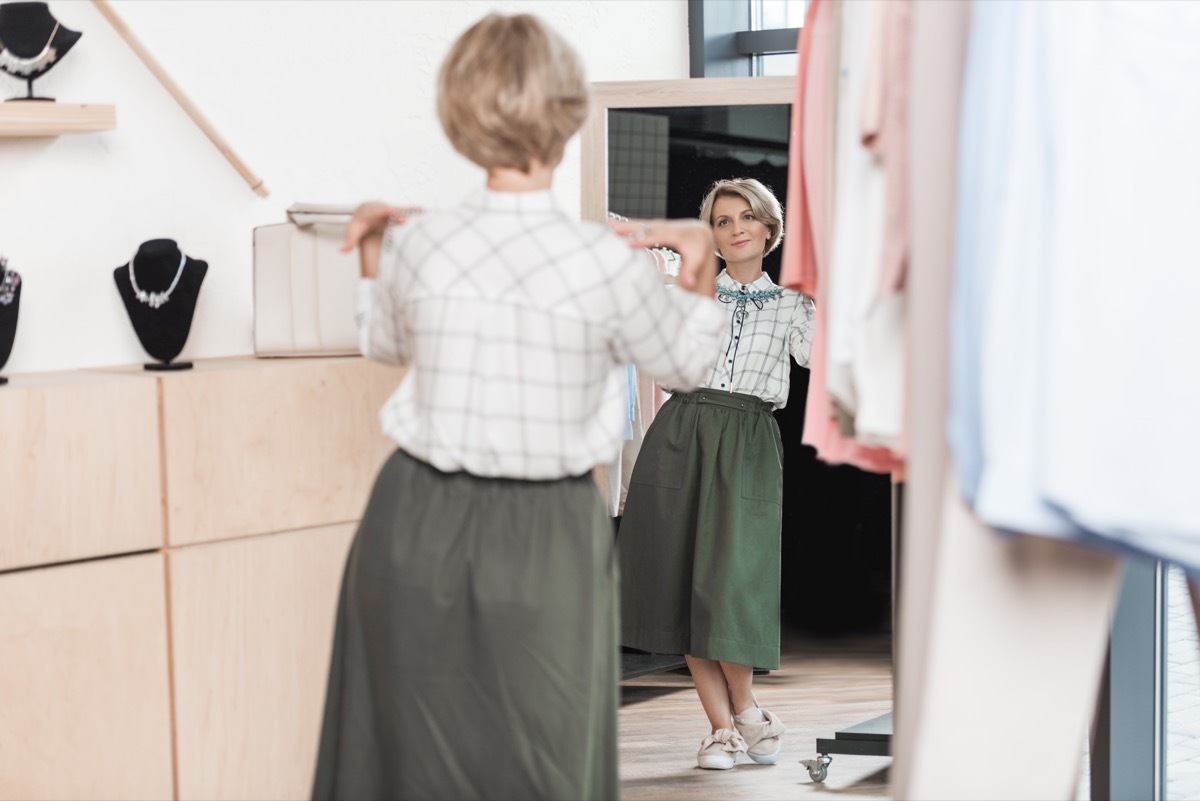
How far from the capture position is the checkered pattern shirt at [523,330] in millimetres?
1739

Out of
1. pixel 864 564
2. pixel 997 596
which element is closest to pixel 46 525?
pixel 997 596

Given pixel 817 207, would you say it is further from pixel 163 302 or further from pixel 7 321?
pixel 7 321

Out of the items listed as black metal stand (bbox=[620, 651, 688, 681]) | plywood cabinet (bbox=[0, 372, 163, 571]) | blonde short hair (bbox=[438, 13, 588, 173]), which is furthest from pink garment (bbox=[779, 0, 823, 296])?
black metal stand (bbox=[620, 651, 688, 681])

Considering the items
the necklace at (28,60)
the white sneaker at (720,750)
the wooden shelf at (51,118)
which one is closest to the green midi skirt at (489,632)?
the wooden shelf at (51,118)

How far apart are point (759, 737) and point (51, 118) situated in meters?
2.05

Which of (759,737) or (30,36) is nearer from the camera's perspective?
(30,36)

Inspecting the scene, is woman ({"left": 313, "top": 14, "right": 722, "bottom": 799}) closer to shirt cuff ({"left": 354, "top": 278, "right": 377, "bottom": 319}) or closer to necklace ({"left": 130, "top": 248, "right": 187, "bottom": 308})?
shirt cuff ({"left": 354, "top": 278, "right": 377, "bottom": 319})

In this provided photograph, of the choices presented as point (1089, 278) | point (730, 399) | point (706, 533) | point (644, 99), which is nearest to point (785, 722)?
point (706, 533)

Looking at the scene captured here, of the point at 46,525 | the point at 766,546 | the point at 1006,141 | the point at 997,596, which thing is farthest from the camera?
the point at 766,546

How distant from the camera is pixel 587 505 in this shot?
6.04ft

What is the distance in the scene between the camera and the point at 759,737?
125 inches

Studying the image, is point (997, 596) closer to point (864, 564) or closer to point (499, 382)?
point (499, 382)

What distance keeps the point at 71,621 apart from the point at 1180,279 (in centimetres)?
183

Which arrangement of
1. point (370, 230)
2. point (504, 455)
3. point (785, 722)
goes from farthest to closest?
1. point (785, 722)
2. point (370, 230)
3. point (504, 455)
